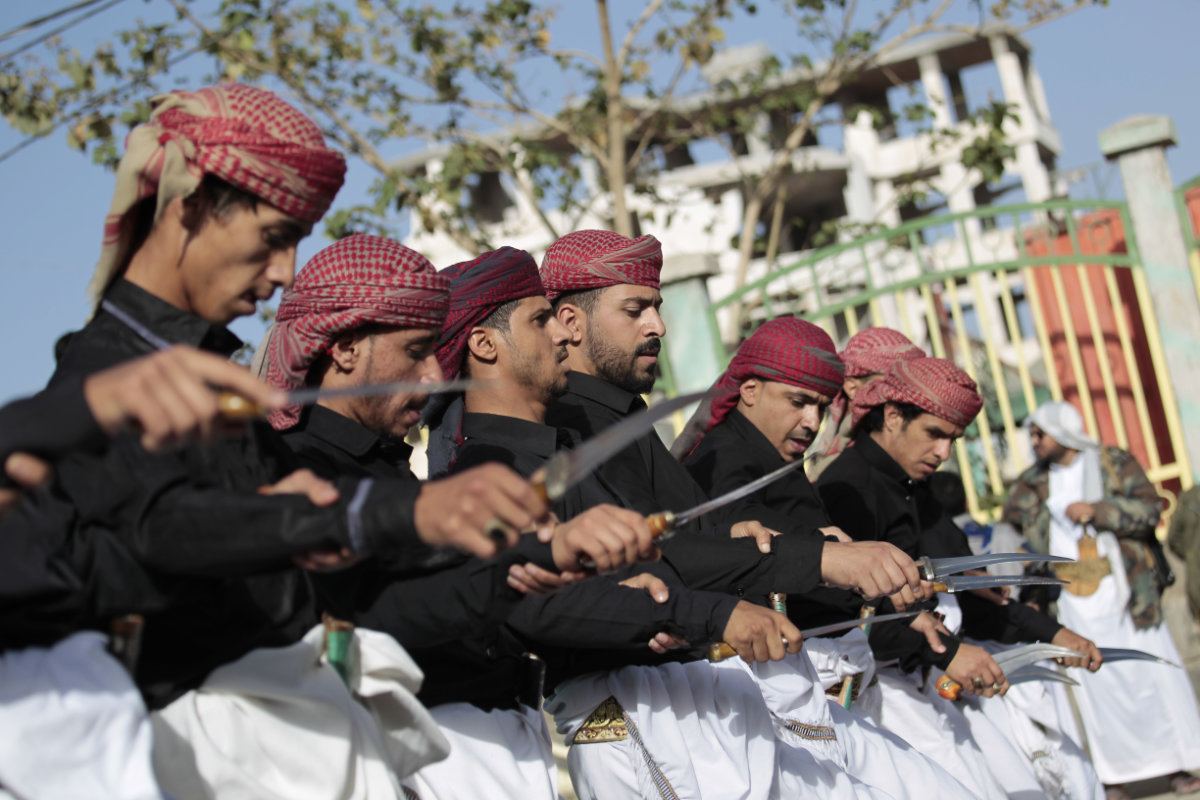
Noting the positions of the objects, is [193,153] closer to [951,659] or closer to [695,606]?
[695,606]

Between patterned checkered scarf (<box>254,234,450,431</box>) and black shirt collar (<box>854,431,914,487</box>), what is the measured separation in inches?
105

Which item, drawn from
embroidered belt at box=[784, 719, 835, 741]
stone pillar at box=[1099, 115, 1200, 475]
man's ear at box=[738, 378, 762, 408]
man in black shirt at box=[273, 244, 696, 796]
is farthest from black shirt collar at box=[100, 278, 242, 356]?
stone pillar at box=[1099, 115, 1200, 475]

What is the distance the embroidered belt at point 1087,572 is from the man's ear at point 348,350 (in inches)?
227

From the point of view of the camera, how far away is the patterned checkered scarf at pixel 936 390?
503 centimetres

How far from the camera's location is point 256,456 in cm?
211

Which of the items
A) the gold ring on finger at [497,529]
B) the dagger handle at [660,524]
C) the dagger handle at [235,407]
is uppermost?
the dagger handle at [235,407]

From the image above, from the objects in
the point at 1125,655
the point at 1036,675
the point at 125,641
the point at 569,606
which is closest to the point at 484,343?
the point at 569,606

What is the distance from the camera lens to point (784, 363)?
14.3 feet

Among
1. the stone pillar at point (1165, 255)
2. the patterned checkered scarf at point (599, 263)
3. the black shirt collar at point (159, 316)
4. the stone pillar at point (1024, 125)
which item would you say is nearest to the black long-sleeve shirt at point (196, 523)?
the black shirt collar at point (159, 316)

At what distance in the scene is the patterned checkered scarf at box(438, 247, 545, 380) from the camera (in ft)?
11.1

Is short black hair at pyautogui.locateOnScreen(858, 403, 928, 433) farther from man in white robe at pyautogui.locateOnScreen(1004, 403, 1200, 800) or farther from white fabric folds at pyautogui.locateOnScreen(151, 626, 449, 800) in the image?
white fabric folds at pyautogui.locateOnScreen(151, 626, 449, 800)

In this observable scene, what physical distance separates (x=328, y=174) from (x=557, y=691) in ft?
5.43

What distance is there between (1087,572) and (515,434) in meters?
5.32

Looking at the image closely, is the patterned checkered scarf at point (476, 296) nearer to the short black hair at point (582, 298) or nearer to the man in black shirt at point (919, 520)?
the short black hair at point (582, 298)
